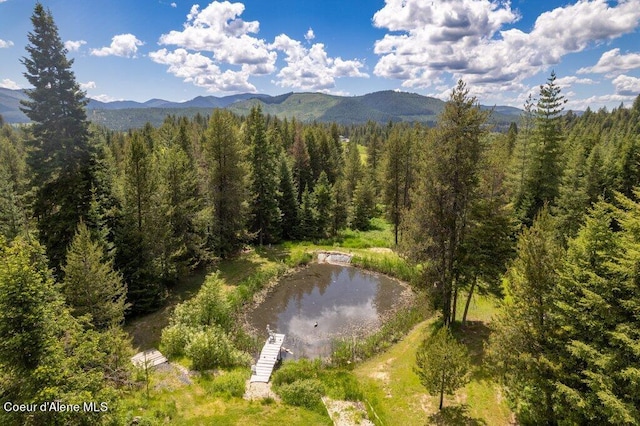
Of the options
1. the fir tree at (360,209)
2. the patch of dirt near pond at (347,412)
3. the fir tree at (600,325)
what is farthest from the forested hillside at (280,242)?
the fir tree at (360,209)

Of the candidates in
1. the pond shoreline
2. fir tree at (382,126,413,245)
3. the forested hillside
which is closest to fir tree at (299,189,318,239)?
the forested hillside

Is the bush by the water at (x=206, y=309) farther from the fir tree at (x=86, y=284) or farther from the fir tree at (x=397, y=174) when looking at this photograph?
the fir tree at (x=397, y=174)

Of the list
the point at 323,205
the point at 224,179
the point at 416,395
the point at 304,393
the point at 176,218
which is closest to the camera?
the point at 304,393

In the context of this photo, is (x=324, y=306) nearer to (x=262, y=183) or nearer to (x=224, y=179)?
Result: (x=224, y=179)

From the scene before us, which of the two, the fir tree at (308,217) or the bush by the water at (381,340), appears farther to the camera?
the fir tree at (308,217)

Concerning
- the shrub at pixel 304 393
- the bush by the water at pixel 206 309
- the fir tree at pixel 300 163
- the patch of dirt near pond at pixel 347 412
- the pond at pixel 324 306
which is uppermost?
the fir tree at pixel 300 163

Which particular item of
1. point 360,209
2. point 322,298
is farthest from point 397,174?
point 322,298
